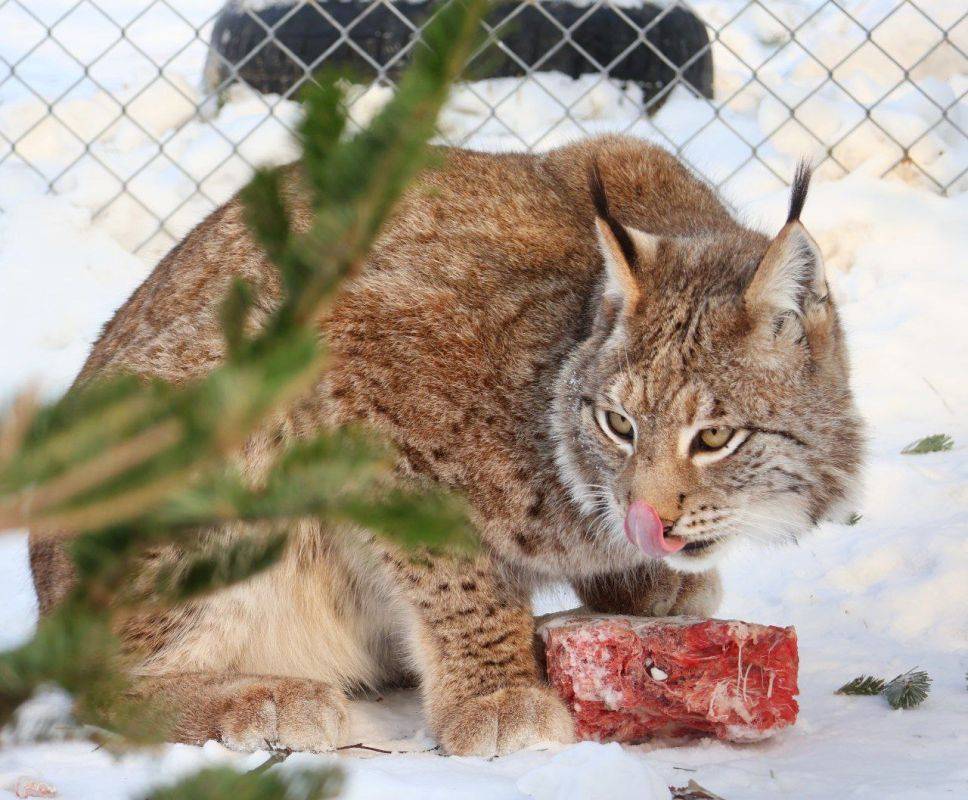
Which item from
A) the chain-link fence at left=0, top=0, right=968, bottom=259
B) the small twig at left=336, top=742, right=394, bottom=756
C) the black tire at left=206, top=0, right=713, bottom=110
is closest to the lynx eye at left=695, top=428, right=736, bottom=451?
the small twig at left=336, top=742, right=394, bottom=756

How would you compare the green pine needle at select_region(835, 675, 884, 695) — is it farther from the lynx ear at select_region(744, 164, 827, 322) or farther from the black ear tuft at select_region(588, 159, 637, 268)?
the black ear tuft at select_region(588, 159, 637, 268)

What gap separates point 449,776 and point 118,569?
5.94ft

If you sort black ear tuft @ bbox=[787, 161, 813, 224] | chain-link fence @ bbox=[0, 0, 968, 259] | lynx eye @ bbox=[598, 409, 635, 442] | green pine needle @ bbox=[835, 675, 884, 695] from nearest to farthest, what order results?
black ear tuft @ bbox=[787, 161, 813, 224] → lynx eye @ bbox=[598, 409, 635, 442] → green pine needle @ bbox=[835, 675, 884, 695] → chain-link fence @ bbox=[0, 0, 968, 259]

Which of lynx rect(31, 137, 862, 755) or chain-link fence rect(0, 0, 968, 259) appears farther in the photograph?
chain-link fence rect(0, 0, 968, 259)

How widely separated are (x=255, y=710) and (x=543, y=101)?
16.5 ft

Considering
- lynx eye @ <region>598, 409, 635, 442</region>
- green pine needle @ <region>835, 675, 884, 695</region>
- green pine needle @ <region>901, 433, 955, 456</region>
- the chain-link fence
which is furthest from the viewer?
the chain-link fence

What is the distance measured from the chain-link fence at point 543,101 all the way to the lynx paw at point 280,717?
150 inches

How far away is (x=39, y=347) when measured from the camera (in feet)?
18.7

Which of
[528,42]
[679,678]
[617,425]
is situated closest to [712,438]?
[617,425]

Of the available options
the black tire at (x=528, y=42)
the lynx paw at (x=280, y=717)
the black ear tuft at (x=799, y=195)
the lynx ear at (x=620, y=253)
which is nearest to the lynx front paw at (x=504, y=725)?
the lynx paw at (x=280, y=717)

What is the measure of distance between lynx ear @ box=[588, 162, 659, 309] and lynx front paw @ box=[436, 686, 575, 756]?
939mm

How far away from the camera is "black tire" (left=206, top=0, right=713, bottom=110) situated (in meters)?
7.25

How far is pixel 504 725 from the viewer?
296 centimetres

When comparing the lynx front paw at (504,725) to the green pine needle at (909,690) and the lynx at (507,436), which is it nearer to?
the lynx at (507,436)
